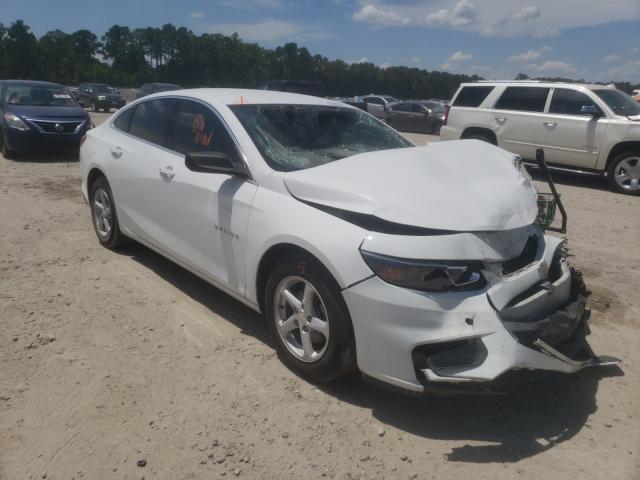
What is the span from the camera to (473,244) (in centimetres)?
267

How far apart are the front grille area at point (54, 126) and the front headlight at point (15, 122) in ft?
0.69

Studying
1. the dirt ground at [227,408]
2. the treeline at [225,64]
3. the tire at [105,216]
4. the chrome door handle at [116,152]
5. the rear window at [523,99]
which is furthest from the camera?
the treeline at [225,64]

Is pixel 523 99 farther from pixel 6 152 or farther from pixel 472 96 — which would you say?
pixel 6 152

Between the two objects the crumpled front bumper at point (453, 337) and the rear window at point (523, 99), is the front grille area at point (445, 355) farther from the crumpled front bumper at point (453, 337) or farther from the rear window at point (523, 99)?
the rear window at point (523, 99)

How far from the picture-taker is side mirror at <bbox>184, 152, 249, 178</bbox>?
11.0 ft

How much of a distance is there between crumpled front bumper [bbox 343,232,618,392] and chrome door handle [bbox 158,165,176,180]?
1959 mm

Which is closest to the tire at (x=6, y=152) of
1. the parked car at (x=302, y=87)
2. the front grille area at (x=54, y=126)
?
the front grille area at (x=54, y=126)

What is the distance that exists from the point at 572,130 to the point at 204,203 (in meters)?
8.49

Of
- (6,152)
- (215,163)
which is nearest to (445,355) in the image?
(215,163)

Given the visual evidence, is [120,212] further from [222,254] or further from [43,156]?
[43,156]

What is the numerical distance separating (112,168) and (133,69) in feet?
272

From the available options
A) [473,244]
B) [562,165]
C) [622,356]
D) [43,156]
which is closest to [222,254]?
[473,244]

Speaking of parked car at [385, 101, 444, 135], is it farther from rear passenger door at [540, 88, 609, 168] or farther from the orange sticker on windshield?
the orange sticker on windshield

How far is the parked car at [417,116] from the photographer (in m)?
22.9
